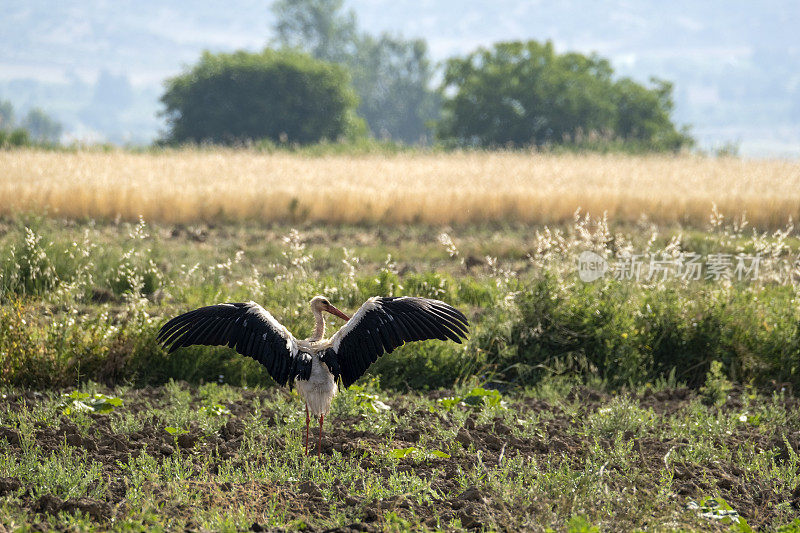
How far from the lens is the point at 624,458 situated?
5.34m

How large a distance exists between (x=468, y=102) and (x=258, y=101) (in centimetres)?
1181

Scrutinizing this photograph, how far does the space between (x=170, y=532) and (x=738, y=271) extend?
861 centimetres

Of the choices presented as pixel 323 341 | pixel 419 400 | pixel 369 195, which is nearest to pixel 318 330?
pixel 323 341

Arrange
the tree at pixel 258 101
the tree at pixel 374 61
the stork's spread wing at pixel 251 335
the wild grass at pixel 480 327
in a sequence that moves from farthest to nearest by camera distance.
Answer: the tree at pixel 374 61 → the tree at pixel 258 101 → the wild grass at pixel 480 327 → the stork's spread wing at pixel 251 335

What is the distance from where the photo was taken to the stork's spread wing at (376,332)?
538cm

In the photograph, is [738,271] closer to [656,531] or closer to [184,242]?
[656,531]

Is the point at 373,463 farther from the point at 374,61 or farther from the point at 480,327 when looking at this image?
the point at 374,61

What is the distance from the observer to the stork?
17.6 ft

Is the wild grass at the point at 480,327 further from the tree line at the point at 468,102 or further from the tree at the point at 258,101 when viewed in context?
the tree at the point at 258,101

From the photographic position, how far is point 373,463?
5395 mm

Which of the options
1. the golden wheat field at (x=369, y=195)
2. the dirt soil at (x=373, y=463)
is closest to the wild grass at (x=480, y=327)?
the dirt soil at (x=373, y=463)

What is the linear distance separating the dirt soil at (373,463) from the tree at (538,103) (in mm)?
38075

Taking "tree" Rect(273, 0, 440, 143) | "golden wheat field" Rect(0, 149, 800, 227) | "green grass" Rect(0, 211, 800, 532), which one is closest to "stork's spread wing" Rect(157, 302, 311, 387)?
"green grass" Rect(0, 211, 800, 532)

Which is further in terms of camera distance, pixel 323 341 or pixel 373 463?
pixel 323 341
